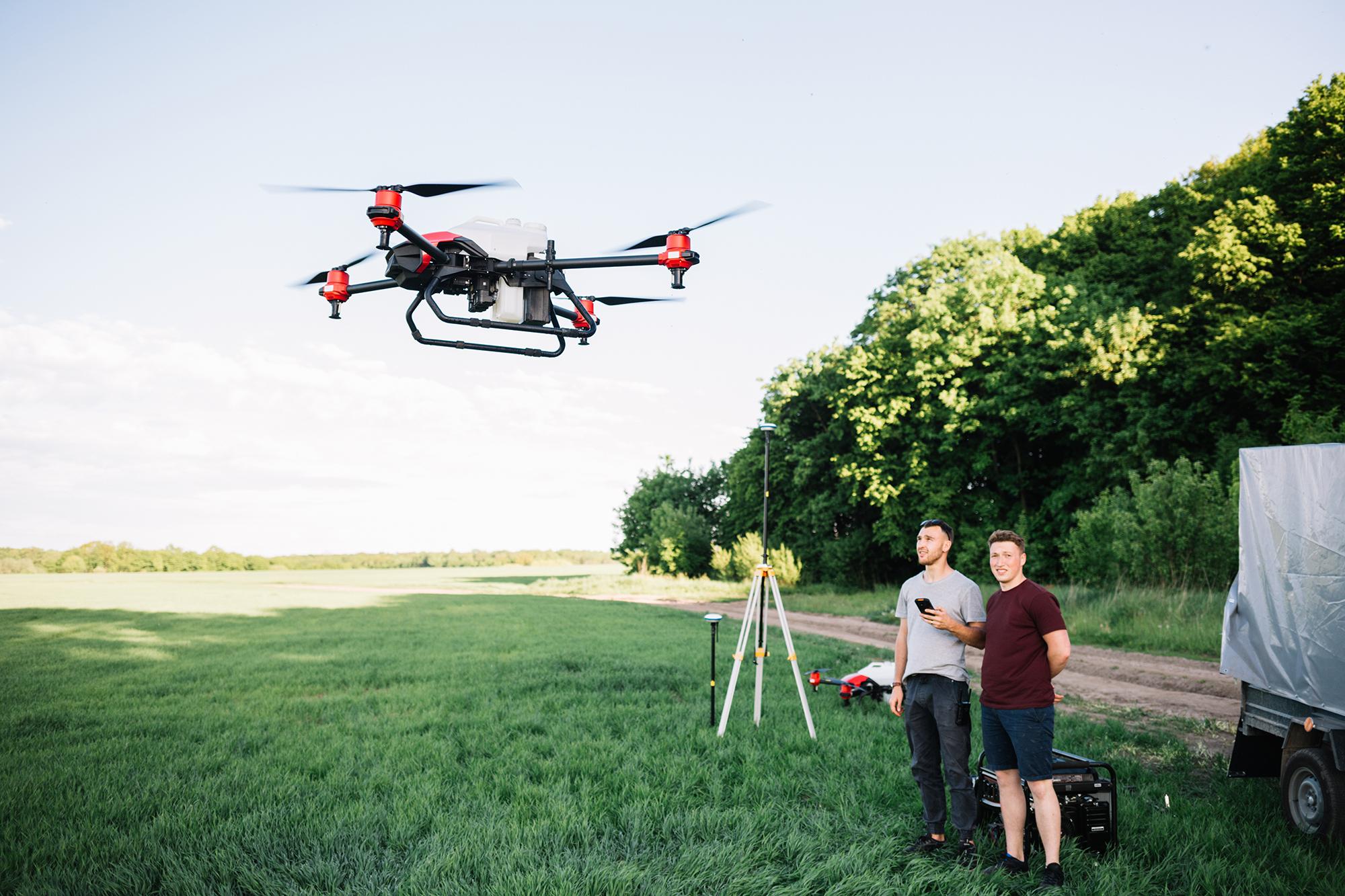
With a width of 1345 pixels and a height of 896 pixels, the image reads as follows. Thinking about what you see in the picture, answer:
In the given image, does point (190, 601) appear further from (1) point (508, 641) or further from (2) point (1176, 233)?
(2) point (1176, 233)

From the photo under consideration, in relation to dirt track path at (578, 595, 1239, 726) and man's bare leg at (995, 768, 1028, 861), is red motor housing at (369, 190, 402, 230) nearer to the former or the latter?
man's bare leg at (995, 768, 1028, 861)

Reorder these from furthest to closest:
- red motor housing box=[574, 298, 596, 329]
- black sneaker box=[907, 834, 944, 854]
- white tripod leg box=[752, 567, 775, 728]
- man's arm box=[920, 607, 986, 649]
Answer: white tripod leg box=[752, 567, 775, 728] → red motor housing box=[574, 298, 596, 329] → black sneaker box=[907, 834, 944, 854] → man's arm box=[920, 607, 986, 649]

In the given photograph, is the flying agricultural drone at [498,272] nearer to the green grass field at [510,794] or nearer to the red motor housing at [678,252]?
the red motor housing at [678,252]

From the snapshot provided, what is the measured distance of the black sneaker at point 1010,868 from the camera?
16.0 ft

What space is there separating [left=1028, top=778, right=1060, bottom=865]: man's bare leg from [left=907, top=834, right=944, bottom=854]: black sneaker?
30.3 inches

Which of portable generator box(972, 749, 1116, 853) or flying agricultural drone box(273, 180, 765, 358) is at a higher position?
flying agricultural drone box(273, 180, 765, 358)

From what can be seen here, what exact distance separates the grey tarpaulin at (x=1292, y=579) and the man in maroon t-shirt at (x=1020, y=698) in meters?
2.27

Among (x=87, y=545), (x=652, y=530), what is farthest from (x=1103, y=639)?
(x=87, y=545)

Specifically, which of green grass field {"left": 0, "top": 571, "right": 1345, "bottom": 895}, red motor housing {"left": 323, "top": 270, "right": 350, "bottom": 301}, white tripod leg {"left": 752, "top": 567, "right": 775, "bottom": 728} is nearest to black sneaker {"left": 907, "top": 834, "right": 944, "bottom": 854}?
green grass field {"left": 0, "top": 571, "right": 1345, "bottom": 895}

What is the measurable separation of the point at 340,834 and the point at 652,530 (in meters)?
58.2

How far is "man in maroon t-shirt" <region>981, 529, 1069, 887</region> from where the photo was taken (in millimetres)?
4707

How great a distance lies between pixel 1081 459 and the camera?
3142 cm

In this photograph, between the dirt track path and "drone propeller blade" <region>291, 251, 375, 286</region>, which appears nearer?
"drone propeller blade" <region>291, 251, 375, 286</region>

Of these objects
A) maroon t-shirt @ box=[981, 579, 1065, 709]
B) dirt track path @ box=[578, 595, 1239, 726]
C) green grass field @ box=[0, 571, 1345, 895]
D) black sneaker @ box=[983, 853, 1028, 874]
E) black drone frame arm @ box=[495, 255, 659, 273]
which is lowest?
dirt track path @ box=[578, 595, 1239, 726]
